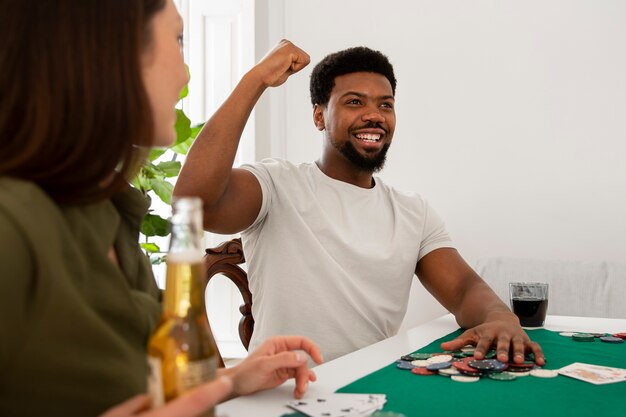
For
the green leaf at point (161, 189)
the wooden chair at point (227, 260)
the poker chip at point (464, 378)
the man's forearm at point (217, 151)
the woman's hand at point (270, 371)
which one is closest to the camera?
the woman's hand at point (270, 371)

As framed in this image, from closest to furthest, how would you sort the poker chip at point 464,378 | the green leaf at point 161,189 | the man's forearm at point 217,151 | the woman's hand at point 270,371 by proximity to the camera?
the woman's hand at point 270,371, the poker chip at point 464,378, the man's forearm at point 217,151, the green leaf at point 161,189

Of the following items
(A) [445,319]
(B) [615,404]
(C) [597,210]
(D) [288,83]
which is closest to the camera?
(B) [615,404]

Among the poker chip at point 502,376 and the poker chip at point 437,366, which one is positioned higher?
the poker chip at point 437,366

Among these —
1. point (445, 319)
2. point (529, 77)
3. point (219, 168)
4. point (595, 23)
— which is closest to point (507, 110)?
point (529, 77)

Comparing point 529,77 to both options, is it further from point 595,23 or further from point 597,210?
point 597,210

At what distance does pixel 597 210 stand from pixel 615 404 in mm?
2026

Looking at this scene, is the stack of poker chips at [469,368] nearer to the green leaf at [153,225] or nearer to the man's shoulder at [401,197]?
the man's shoulder at [401,197]

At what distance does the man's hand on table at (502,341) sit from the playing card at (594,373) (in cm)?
7

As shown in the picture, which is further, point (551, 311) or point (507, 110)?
point (507, 110)

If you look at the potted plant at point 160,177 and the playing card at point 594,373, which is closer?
the playing card at point 594,373

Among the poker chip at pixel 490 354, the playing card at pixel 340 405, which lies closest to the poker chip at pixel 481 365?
the poker chip at pixel 490 354

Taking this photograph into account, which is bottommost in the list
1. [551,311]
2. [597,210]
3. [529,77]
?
[551,311]

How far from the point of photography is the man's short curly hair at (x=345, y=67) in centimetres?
230

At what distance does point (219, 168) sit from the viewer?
170cm
